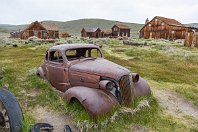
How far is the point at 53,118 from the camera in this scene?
7652 millimetres

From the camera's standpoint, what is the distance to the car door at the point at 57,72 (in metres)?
8.66

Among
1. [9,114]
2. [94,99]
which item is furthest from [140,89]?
[9,114]

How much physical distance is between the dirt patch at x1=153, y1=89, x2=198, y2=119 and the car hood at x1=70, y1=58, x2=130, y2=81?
2.45 m

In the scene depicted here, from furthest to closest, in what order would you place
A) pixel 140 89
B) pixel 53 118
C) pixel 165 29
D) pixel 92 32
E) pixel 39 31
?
pixel 92 32 < pixel 39 31 < pixel 165 29 < pixel 140 89 < pixel 53 118

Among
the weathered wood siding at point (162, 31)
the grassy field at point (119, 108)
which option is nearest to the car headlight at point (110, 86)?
the grassy field at point (119, 108)

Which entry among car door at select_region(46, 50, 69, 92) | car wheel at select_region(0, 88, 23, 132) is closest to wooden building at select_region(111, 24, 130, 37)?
car door at select_region(46, 50, 69, 92)

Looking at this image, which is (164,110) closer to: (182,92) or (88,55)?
(182,92)

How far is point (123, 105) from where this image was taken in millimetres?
7465

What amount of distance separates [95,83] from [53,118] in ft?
5.40

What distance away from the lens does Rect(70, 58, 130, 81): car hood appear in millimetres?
7431

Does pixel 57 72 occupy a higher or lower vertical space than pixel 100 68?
lower

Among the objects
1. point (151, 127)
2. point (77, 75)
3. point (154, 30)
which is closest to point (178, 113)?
point (151, 127)

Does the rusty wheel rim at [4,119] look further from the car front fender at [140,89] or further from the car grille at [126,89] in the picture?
the car front fender at [140,89]

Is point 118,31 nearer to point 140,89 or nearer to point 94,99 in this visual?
point 140,89
